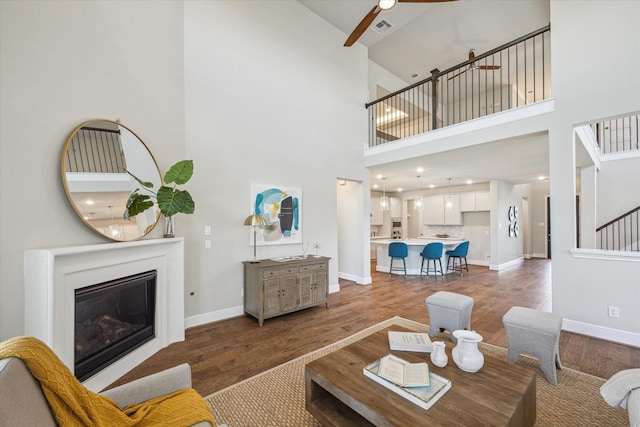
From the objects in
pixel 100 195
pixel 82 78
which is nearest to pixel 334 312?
pixel 100 195

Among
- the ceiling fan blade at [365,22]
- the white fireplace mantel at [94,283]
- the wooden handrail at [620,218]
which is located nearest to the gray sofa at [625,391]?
the white fireplace mantel at [94,283]

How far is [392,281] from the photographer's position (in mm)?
6102

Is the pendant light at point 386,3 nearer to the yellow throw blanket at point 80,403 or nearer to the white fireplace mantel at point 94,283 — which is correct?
the white fireplace mantel at point 94,283

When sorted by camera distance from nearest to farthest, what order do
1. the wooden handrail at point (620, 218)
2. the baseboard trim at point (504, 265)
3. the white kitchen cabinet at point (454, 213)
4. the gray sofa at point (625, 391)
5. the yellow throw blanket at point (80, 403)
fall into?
the yellow throw blanket at point (80, 403) → the gray sofa at point (625, 391) → the wooden handrail at point (620, 218) → the baseboard trim at point (504, 265) → the white kitchen cabinet at point (454, 213)

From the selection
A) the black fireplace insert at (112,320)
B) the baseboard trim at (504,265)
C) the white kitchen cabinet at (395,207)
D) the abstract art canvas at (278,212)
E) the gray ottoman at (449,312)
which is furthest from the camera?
the white kitchen cabinet at (395,207)

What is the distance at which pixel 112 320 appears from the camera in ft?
8.43

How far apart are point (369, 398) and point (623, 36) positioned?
15.0ft

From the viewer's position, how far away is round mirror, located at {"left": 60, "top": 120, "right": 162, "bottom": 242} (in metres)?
2.30

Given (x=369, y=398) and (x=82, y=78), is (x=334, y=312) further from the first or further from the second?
(x=82, y=78)

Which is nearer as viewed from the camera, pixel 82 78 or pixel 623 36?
pixel 82 78

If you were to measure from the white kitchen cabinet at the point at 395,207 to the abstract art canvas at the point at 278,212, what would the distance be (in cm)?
601

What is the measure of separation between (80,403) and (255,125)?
12.4ft

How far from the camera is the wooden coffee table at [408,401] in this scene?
1.32 meters

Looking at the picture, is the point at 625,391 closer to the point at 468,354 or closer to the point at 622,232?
the point at 468,354
